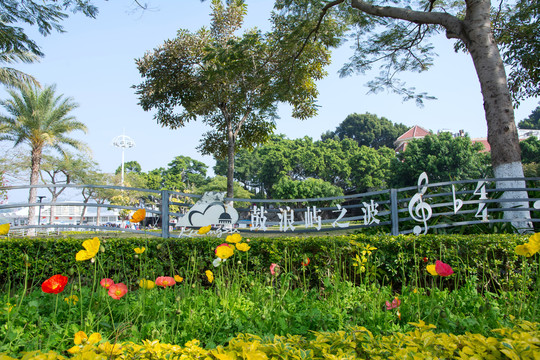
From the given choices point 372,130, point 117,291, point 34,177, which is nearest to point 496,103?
point 117,291

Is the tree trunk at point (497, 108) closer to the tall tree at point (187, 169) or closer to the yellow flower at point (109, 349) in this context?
the yellow flower at point (109, 349)

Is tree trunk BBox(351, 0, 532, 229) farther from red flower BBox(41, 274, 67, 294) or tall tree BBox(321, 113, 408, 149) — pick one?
tall tree BBox(321, 113, 408, 149)

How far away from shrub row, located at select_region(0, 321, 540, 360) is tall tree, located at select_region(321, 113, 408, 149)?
187 ft

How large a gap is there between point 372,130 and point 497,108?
53.4m

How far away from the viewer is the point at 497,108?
604 cm

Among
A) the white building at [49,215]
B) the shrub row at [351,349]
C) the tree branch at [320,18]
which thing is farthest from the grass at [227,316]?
the white building at [49,215]

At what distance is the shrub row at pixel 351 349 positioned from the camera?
1.37 m

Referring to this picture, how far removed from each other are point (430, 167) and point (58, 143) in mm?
26766

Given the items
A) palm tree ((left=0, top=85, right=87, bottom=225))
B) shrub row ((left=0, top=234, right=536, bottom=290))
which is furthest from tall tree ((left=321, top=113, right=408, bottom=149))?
shrub row ((left=0, top=234, right=536, bottom=290))

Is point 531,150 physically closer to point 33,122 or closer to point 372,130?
point 372,130

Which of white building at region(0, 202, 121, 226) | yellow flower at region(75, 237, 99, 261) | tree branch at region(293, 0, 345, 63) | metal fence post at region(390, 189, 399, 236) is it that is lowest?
yellow flower at region(75, 237, 99, 261)

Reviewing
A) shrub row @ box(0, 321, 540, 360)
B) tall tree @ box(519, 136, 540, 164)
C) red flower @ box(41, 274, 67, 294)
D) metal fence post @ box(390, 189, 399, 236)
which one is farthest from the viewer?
tall tree @ box(519, 136, 540, 164)

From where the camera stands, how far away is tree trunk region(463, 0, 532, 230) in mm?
6008

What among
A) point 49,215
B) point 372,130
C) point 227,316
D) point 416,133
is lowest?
point 227,316
